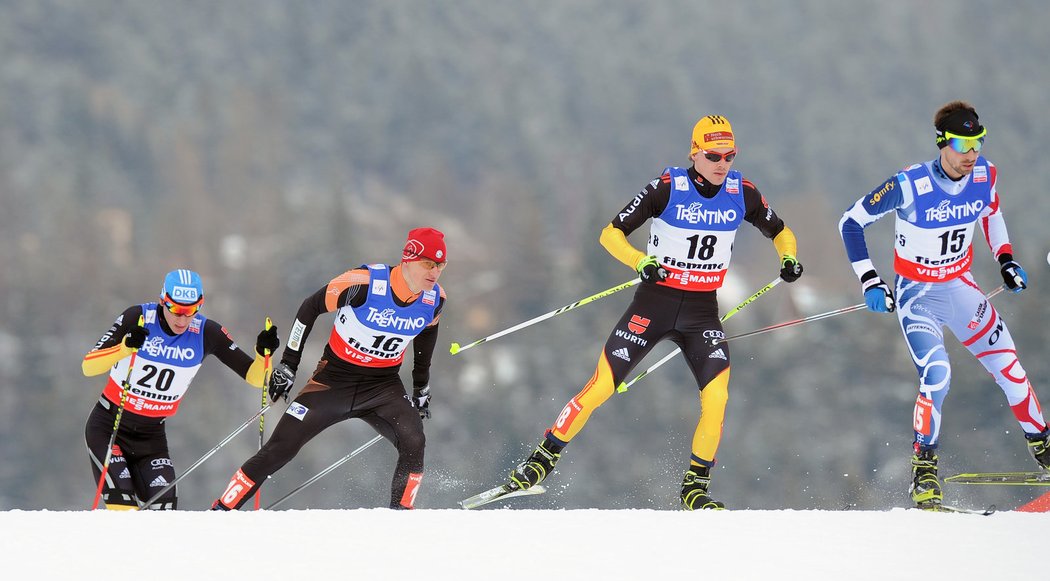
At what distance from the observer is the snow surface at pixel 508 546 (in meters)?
4.42

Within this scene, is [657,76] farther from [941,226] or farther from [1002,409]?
[941,226]

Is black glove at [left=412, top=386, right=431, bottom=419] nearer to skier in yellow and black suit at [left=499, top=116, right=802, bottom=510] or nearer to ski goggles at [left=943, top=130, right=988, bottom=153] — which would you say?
skier in yellow and black suit at [left=499, top=116, right=802, bottom=510]

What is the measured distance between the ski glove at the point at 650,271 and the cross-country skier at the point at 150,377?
1.93m

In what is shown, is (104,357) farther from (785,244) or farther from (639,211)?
(785,244)

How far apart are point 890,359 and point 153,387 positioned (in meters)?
38.4

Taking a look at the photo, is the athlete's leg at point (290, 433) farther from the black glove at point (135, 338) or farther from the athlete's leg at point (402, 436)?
the black glove at point (135, 338)

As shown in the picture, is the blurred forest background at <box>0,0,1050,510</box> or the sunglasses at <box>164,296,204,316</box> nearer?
the sunglasses at <box>164,296,204,316</box>

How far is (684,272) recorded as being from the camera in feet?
21.1

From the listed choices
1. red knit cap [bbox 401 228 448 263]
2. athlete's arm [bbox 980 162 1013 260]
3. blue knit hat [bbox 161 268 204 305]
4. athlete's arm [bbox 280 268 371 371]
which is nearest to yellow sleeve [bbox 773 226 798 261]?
athlete's arm [bbox 980 162 1013 260]

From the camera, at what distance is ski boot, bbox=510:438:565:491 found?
6.34 meters

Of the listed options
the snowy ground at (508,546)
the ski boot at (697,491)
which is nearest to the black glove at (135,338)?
the snowy ground at (508,546)

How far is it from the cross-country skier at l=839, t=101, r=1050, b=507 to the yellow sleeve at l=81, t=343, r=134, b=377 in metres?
3.70

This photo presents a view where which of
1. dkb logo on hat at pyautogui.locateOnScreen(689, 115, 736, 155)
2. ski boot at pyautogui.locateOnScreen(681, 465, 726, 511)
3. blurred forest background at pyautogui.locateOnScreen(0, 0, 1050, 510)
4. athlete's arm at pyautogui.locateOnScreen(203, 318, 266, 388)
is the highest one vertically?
blurred forest background at pyautogui.locateOnScreen(0, 0, 1050, 510)

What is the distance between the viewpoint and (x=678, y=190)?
638cm
